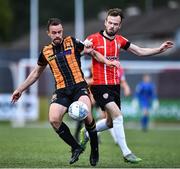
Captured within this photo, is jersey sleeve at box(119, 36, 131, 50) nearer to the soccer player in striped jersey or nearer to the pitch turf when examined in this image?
the soccer player in striped jersey

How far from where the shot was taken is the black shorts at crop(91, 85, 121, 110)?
13891 mm

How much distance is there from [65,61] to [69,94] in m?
0.51

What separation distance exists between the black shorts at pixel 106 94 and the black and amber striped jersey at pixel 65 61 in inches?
30.5

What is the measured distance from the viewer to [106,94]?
13.9m

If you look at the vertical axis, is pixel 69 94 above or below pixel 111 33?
below

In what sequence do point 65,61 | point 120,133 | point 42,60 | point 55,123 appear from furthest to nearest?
point 120,133
point 42,60
point 65,61
point 55,123

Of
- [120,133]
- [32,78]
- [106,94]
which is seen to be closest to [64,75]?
[32,78]

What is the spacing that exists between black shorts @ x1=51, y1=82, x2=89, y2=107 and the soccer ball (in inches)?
13.2

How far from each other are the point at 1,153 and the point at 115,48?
332cm

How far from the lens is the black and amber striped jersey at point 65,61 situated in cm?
1318

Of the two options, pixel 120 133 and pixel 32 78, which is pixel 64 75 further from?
pixel 120 133

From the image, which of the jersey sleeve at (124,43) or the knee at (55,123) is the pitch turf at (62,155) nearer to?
the knee at (55,123)

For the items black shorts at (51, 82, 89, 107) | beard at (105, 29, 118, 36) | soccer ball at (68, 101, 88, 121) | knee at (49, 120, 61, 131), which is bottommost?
knee at (49, 120, 61, 131)

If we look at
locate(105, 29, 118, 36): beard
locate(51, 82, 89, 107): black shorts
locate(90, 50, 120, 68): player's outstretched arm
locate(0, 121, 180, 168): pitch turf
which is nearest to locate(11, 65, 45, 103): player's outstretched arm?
locate(51, 82, 89, 107): black shorts
